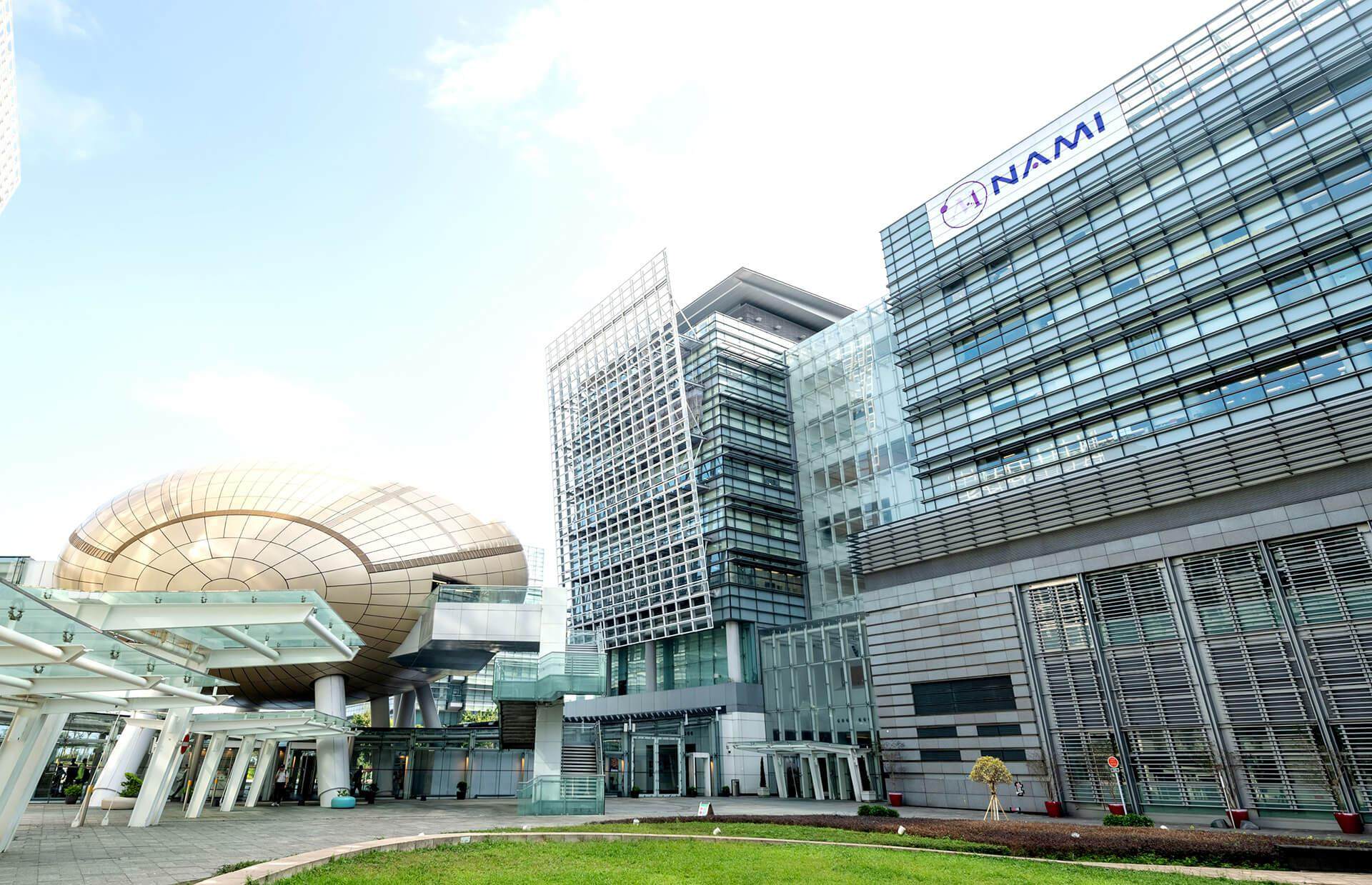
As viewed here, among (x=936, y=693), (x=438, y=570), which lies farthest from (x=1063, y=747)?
(x=438, y=570)

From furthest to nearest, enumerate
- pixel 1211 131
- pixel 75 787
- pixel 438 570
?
pixel 75 787
pixel 438 570
pixel 1211 131

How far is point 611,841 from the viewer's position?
19.2 m

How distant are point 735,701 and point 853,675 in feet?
24.9

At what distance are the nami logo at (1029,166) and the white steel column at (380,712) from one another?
47546 millimetres

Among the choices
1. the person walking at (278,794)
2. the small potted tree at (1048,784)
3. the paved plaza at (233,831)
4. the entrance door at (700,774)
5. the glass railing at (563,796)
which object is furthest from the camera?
the entrance door at (700,774)

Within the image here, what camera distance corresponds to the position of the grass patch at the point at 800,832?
17438 millimetres

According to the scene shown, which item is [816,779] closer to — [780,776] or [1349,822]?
[780,776]

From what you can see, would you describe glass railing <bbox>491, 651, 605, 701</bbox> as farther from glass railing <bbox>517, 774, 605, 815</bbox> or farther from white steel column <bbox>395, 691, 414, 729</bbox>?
white steel column <bbox>395, 691, 414, 729</bbox>

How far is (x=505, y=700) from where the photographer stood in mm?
35750

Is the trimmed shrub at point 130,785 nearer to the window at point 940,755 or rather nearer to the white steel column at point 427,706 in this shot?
the white steel column at point 427,706

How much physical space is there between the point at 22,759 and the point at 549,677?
1955 centimetres

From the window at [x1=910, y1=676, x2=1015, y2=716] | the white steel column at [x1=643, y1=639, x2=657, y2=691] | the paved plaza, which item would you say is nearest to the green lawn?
the paved plaza

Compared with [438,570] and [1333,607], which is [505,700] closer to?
[438,570]

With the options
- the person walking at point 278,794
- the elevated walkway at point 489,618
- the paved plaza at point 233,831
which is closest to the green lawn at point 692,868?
the paved plaza at point 233,831
